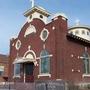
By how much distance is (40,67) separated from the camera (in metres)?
25.6

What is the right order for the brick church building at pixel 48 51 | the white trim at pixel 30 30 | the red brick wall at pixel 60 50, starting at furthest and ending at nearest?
the white trim at pixel 30 30 → the brick church building at pixel 48 51 → the red brick wall at pixel 60 50

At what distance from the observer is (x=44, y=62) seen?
82.5 ft

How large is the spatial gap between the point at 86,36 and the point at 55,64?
1587cm

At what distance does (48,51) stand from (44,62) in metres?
1.48

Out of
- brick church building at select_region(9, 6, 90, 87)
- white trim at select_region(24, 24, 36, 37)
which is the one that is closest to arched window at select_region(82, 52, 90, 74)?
brick church building at select_region(9, 6, 90, 87)

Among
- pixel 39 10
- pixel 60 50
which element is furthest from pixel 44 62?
pixel 39 10

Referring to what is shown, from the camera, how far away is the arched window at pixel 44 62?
2454 centimetres

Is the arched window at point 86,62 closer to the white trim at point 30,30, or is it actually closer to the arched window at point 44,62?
the arched window at point 44,62

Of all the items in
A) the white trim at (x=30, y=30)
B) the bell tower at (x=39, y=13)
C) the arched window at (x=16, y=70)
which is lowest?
the arched window at (x=16, y=70)

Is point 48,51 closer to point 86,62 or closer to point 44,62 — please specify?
point 44,62

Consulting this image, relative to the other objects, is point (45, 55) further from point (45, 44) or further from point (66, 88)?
point (66, 88)

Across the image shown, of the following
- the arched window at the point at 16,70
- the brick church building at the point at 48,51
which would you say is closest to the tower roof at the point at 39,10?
the brick church building at the point at 48,51

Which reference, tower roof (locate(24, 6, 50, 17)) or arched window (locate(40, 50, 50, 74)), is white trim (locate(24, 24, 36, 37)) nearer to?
tower roof (locate(24, 6, 50, 17))

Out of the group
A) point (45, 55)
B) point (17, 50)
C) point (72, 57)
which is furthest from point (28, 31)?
point (72, 57)
